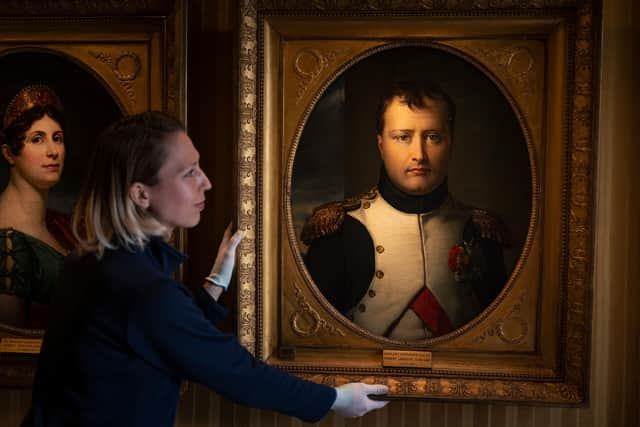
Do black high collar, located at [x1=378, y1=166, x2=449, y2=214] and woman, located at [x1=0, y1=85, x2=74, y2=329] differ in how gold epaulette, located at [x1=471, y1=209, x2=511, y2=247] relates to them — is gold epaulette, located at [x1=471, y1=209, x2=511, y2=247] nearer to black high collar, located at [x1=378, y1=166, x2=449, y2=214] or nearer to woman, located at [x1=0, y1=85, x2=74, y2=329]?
black high collar, located at [x1=378, y1=166, x2=449, y2=214]

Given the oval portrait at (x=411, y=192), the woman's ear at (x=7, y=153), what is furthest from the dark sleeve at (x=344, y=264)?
the woman's ear at (x=7, y=153)

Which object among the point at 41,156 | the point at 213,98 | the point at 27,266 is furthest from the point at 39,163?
the point at 213,98

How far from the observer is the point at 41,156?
2.30 meters

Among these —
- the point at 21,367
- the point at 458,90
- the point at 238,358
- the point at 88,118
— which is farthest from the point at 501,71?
the point at 21,367

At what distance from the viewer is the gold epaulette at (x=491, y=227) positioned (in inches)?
85.2

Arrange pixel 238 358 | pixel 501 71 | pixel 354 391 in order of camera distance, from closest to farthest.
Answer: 1. pixel 238 358
2. pixel 354 391
3. pixel 501 71

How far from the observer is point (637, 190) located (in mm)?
2152

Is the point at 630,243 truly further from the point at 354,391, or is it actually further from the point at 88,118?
the point at 88,118

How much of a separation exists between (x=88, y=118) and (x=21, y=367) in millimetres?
948

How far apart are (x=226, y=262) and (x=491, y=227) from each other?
93cm

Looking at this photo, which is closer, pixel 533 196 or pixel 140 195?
pixel 140 195

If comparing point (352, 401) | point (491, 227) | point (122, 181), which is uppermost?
point (122, 181)

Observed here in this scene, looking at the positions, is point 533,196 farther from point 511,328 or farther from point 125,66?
point 125,66

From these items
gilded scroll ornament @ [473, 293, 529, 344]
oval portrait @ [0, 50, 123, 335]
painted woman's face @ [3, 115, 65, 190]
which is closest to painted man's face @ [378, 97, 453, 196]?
gilded scroll ornament @ [473, 293, 529, 344]
